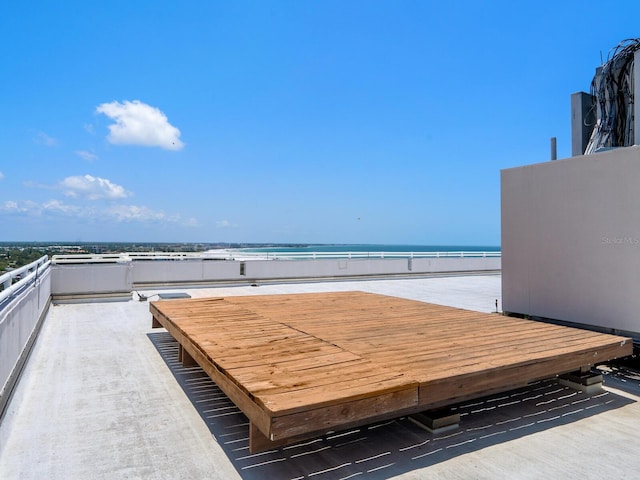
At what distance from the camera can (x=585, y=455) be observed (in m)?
2.28

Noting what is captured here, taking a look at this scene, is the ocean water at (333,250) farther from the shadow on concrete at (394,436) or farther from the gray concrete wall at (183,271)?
the shadow on concrete at (394,436)

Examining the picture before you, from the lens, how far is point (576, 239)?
14.6 feet

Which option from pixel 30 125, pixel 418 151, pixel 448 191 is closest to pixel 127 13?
pixel 30 125

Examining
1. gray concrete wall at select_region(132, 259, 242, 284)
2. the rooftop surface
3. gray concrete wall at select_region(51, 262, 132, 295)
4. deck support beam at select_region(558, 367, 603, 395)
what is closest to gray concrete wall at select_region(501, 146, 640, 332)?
the rooftop surface

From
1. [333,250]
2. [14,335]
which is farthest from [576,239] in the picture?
[333,250]

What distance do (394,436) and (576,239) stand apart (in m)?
3.29

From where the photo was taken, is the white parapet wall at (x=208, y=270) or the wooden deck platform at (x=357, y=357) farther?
the white parapet wall at (x=208, y=270)

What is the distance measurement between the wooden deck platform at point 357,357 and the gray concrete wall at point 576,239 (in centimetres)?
85

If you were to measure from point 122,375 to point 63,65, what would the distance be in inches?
357

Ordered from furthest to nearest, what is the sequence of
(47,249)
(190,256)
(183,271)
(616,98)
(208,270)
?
1. (190,256)
2. (208,270)
3. (183,271)
4. (47,249)
5. (616,98)

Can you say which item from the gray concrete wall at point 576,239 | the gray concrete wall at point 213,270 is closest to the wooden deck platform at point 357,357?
the gray concrete wall at point 576,239

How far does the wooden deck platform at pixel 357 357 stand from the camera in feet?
6.52

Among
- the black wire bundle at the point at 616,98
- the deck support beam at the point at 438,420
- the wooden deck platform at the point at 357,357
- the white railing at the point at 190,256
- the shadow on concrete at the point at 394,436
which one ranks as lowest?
the shadow on concrete at the point at 394,436

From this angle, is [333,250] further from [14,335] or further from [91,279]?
[14,335]
